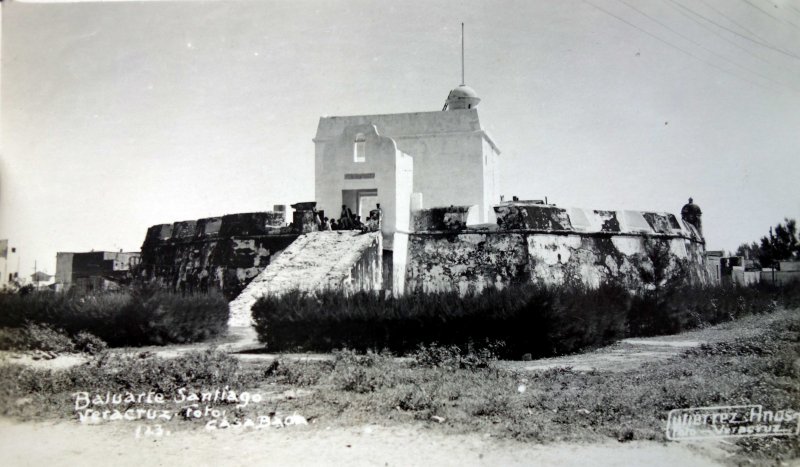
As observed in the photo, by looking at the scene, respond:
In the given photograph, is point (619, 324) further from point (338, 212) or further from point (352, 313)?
point (338, 212)

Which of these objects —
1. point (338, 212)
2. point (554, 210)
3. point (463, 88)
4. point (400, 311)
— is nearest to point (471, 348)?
point (400, 311)

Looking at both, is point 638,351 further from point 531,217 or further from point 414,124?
point 414,124

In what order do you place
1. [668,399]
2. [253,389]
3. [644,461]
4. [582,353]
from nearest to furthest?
1. [644,461]
2. [668,399]
3. [253,389]
4. [582,353]

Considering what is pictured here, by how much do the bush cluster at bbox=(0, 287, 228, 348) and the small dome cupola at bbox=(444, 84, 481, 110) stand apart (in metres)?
15.1

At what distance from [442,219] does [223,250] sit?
6.14 m

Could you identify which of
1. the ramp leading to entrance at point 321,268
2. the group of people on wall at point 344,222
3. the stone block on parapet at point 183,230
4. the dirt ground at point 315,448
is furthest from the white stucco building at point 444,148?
the dirt ground at point 315,448

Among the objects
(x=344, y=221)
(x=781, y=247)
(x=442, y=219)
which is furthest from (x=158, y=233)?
(x=781, y=247)

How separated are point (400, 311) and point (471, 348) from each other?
1.29 meters

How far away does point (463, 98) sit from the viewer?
23469 mm

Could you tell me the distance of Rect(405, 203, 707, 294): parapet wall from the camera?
15734 millimetres

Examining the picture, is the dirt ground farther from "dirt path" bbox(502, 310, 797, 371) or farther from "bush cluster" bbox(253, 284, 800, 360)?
"bush cluster" bbox(253, 284, 800, 360)

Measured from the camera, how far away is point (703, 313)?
14.8 m

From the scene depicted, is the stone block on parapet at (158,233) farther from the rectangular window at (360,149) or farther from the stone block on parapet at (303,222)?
the rectangular window at (360,149)

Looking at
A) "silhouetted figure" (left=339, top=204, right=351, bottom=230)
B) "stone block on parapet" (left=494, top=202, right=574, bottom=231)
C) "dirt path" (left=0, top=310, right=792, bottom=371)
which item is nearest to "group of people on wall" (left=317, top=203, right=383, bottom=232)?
"silhouetted figure" (left=339, top=204, right=351, bottom=230)
